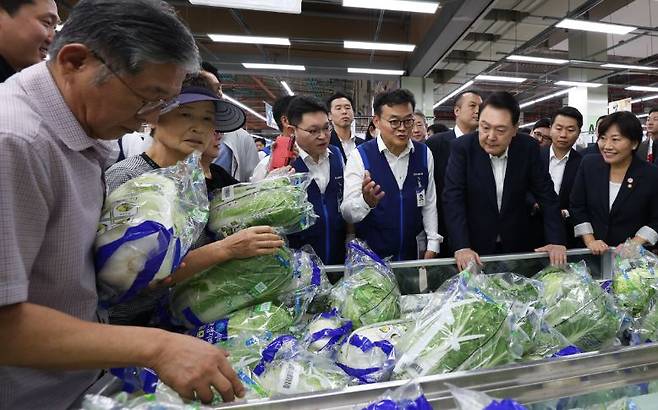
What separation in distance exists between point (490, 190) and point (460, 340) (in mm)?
1727

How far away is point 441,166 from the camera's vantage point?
10.3 feet

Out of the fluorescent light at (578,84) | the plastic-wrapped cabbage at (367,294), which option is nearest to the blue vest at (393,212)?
the plastic-wrapped cabbage at (367,294)

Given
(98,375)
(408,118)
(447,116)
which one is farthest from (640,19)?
(447,116)

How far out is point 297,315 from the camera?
1.33 meters

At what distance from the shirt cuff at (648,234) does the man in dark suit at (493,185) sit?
1.90ft

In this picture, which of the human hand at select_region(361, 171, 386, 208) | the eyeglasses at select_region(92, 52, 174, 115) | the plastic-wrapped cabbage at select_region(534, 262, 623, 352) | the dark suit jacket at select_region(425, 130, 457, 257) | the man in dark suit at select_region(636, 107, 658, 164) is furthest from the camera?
the man in dark suit at select_region(636, 107, 658, 164)

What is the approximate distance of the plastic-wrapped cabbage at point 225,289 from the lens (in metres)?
1.25

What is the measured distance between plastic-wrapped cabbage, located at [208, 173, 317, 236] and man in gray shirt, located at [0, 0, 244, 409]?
49 centimetres

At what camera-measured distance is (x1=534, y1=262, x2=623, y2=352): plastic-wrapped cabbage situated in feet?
4.16

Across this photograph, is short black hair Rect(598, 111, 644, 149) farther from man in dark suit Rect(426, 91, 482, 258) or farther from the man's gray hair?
the man's gray hair

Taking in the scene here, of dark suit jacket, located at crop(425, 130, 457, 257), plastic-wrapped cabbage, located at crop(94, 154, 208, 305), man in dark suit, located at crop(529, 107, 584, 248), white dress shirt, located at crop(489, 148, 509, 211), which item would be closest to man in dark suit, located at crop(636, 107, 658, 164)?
man in dark suit, located at crop(529, 107, 584, 248)

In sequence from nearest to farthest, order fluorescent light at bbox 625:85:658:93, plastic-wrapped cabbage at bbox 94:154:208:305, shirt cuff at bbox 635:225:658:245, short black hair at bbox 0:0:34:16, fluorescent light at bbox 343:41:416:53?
plastic-wrapped cabbage at bbox 94:154:208:305, short black hair at bbox 0:0:34:16, shirt cuff at bbox 635:225:658:245, fluorescent light at bbox 343:41:416:53, fluorescent light at bbox 625:85:658:93

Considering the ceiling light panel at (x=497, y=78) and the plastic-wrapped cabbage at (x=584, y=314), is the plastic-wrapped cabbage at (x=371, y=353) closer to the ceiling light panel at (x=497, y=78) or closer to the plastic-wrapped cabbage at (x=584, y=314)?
the plastic-wrapped cabbage at (x=584, y=314)

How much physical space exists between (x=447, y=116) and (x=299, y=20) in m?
13.9
